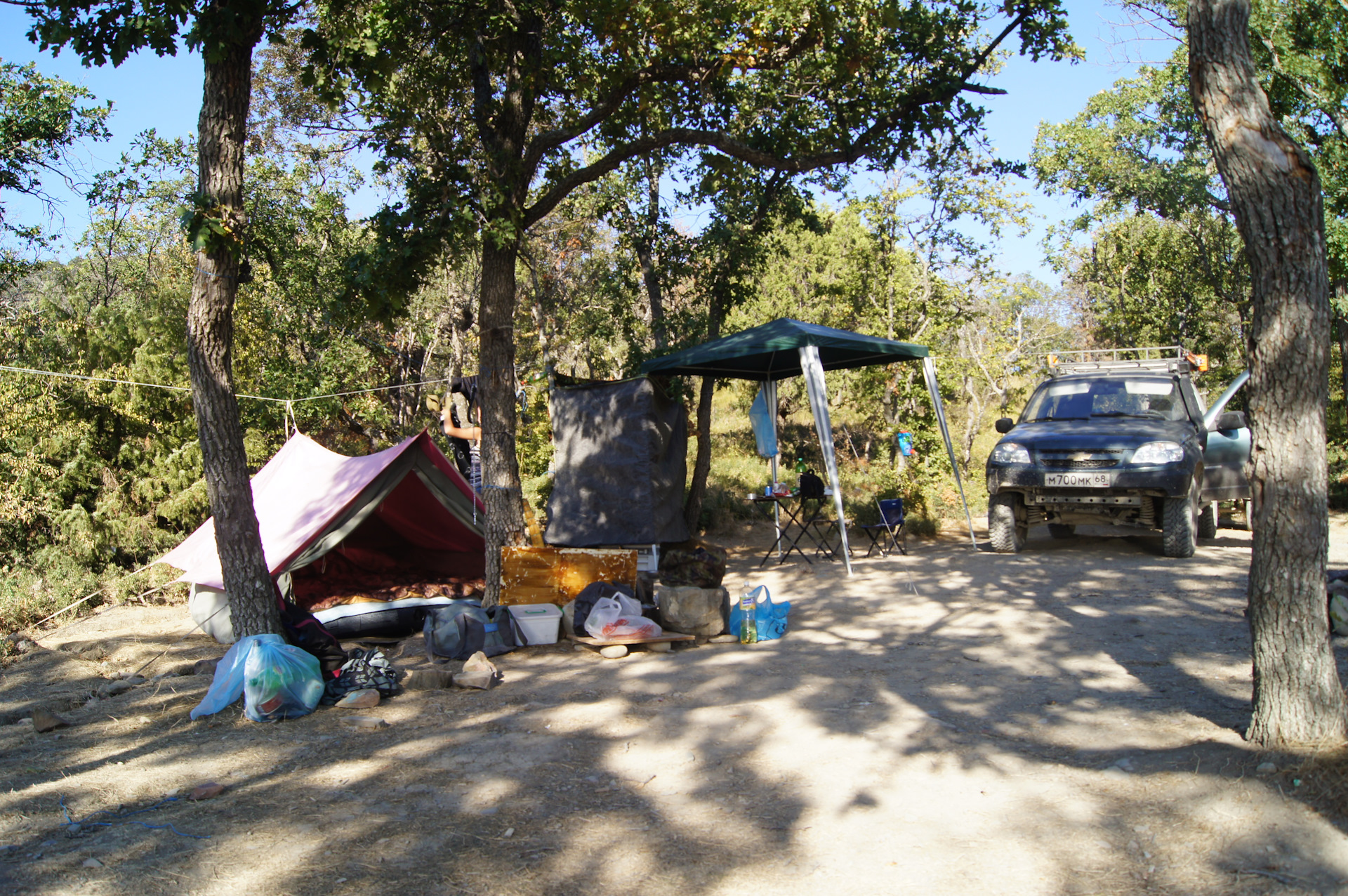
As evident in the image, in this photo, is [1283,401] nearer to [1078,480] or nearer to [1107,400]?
[1078,480]

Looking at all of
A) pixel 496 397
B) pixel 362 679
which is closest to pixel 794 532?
pixel 496 397

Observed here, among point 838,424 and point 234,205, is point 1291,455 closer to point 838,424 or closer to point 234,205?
point 234,205

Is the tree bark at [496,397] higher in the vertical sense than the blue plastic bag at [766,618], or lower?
higher

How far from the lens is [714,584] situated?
7152mm

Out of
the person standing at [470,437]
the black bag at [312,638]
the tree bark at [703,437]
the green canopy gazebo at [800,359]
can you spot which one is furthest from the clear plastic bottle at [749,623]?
the tree bark at [703,437]

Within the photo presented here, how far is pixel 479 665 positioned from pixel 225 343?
252cm

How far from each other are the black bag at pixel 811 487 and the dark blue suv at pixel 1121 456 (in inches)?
66.9

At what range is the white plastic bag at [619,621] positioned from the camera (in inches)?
250

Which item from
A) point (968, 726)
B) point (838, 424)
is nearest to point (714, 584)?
point (968, 726)

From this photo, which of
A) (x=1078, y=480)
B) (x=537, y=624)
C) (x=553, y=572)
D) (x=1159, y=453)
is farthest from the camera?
(x=1078, y=480)

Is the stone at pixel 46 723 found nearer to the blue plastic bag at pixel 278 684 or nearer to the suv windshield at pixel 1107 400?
the blue plastic bag at pixel 278 684

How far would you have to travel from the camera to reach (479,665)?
18.7ft

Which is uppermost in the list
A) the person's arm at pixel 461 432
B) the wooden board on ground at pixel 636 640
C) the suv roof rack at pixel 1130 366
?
the suv roof rack at pixel 1130 366

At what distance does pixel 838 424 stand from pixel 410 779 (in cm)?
1547
